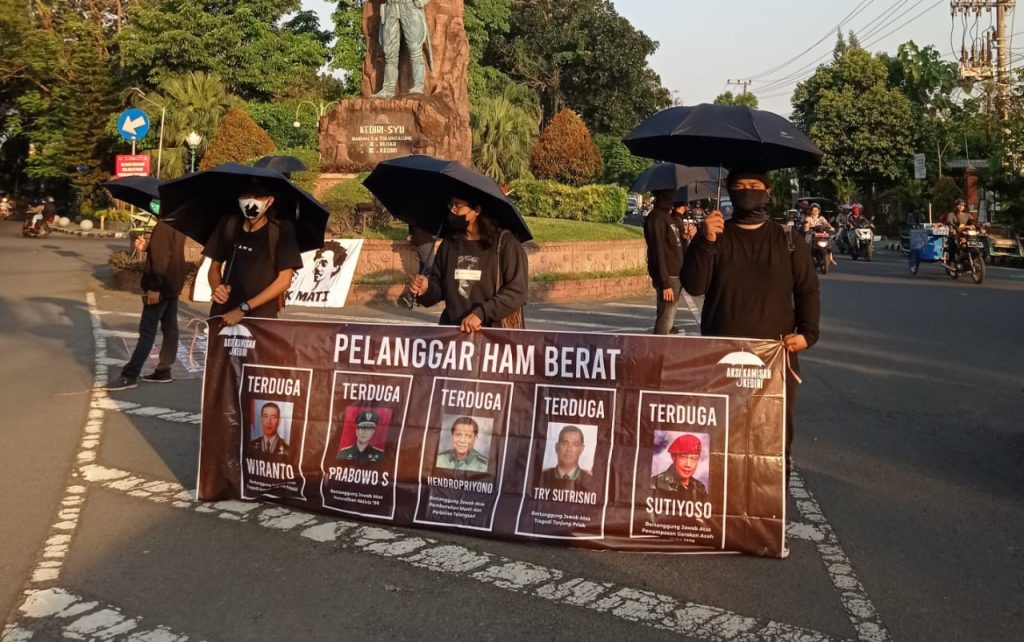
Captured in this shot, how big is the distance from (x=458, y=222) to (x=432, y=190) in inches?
16.5

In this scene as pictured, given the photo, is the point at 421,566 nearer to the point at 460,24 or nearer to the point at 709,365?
the point at 709,365

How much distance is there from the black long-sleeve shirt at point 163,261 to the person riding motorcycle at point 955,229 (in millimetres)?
16219

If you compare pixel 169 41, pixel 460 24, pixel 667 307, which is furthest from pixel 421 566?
pixel 169 41

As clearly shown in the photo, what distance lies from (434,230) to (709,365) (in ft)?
7.57

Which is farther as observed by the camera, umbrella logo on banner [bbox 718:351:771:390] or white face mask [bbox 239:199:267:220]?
white face mask [bbox 239:199:267:220]

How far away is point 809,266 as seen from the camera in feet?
16.8

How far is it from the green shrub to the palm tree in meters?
21.8

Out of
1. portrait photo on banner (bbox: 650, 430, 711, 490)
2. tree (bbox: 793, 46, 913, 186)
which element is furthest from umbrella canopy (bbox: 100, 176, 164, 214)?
tree (bbox: 793, 46, 913, 186)

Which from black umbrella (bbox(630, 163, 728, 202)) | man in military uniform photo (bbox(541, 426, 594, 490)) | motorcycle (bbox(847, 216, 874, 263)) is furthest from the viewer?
motorcycle (bbox(847, 216, 874, 263))

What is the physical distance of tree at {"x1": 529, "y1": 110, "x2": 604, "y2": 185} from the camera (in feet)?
90.8

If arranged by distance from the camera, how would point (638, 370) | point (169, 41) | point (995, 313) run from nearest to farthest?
point (638, 370), point (995, 313), point (169, 41)

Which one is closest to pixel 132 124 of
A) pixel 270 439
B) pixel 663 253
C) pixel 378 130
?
pixel 378 130

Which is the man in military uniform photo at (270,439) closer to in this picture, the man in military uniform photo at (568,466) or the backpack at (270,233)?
the backpack at (270,233)

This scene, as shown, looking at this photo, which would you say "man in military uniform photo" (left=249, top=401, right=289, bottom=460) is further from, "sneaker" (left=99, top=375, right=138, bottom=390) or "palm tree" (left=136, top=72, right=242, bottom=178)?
"palm tree" (left=136, top=72, right=242, bottom=178)
